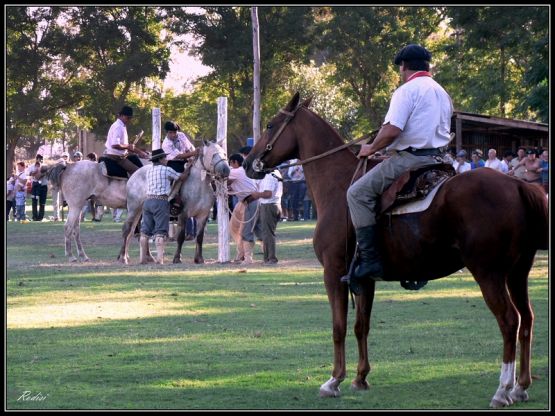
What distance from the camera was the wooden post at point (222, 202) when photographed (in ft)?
86.4

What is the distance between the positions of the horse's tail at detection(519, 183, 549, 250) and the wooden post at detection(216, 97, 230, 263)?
55.5 ft

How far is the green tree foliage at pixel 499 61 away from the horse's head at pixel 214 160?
7107 mm

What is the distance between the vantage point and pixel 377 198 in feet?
33.9

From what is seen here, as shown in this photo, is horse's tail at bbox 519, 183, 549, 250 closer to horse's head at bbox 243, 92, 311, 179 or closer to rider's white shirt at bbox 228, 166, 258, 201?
horse's head at bbox 243, 92, 311, 179

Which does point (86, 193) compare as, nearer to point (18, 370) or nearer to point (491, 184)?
point (18, 370)

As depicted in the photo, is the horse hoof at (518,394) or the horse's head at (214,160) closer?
the horse hoof at (518,394)

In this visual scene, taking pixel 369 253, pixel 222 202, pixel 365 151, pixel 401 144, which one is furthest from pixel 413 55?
pixel 222 202

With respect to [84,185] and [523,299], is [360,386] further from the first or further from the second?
[84,185]

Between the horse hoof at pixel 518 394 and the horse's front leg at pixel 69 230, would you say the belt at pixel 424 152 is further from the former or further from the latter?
the horse's front leg at pixel 69 230

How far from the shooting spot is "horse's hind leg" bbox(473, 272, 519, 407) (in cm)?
941

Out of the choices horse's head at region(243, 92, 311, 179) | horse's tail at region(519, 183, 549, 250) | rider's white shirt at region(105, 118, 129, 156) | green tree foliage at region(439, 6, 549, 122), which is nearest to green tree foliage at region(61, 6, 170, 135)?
green tree foliage at region(439, 6, 549, 122)

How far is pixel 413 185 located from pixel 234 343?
13.3ft

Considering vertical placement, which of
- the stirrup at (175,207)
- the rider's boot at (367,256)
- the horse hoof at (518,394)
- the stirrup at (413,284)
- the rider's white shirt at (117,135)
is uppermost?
the rider's white shirt at (117,135)

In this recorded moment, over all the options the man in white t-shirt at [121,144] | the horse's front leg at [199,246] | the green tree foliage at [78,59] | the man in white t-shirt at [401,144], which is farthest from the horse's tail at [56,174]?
the green tree foliage at [78,59]
